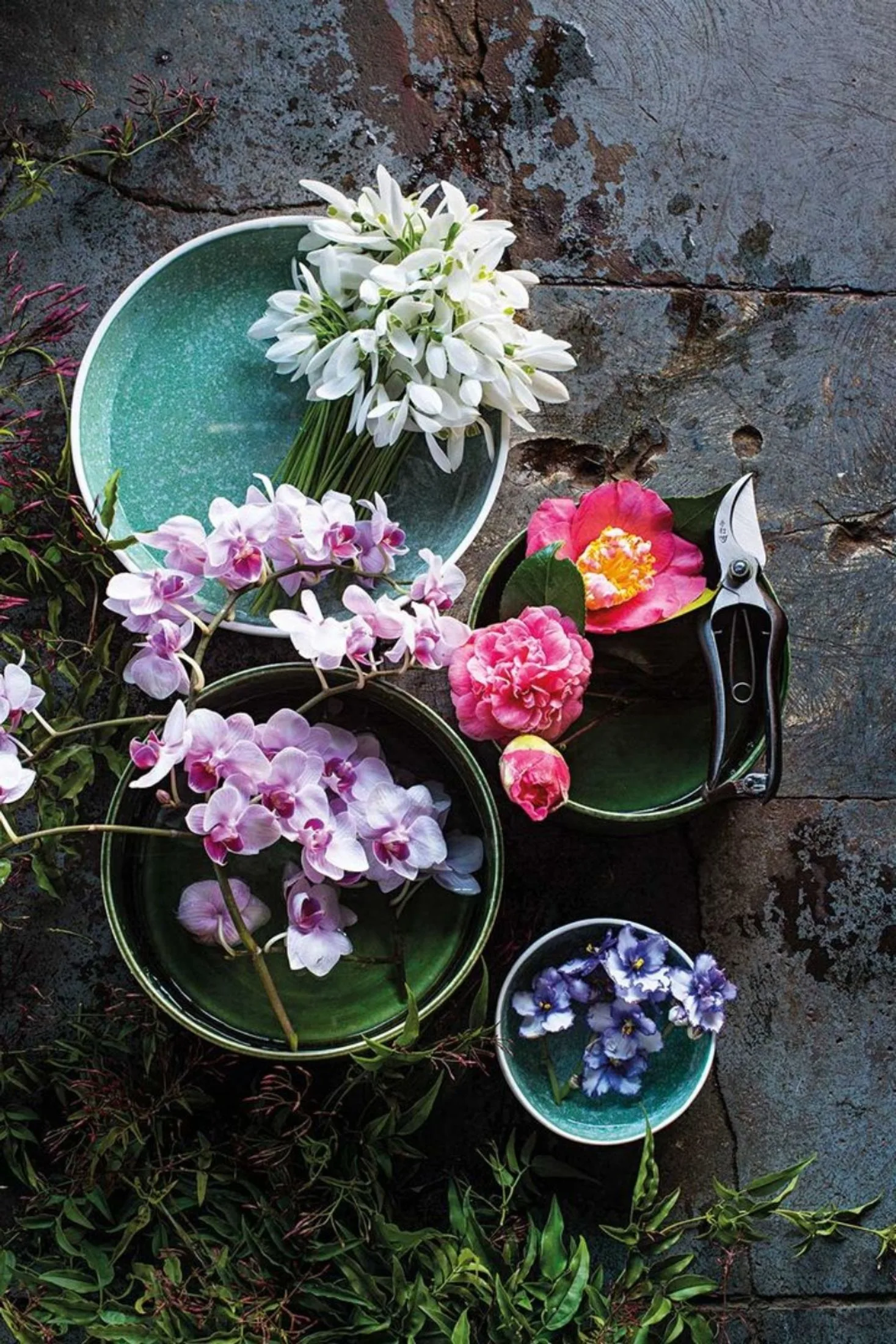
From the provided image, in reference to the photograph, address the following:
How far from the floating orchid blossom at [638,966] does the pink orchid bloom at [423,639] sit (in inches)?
15.5

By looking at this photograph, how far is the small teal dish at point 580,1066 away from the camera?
1305 mm

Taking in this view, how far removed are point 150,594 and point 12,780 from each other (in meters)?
0.20

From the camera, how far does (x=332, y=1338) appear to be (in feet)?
3.89

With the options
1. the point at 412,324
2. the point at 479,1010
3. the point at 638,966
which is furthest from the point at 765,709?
the point at 412,324

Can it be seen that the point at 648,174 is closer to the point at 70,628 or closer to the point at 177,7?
the point at 177,7

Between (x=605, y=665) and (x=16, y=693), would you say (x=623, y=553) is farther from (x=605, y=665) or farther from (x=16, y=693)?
(x=16, y=693)

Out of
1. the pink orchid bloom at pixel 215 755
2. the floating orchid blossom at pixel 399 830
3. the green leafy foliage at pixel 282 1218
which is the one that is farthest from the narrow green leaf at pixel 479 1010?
the pink orchid bloom at pixel 215 755

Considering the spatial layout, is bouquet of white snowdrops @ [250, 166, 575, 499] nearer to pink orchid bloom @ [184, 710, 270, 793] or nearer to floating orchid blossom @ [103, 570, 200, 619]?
floating orchid blossom @ [103, 570, 200, 619]

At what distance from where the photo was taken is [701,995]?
127 cm

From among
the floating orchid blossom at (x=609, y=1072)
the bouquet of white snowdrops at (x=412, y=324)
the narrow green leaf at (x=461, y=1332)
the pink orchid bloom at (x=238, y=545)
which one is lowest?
the narrow green leaf at (x=461, y=1332)

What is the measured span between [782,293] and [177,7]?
80cm

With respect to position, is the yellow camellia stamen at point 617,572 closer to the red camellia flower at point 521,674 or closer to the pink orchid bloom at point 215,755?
the red camellia flower at point 521,674

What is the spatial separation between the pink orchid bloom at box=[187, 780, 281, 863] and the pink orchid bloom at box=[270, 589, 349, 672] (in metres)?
0.12

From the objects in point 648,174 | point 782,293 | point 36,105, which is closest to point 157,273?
point 36,105
